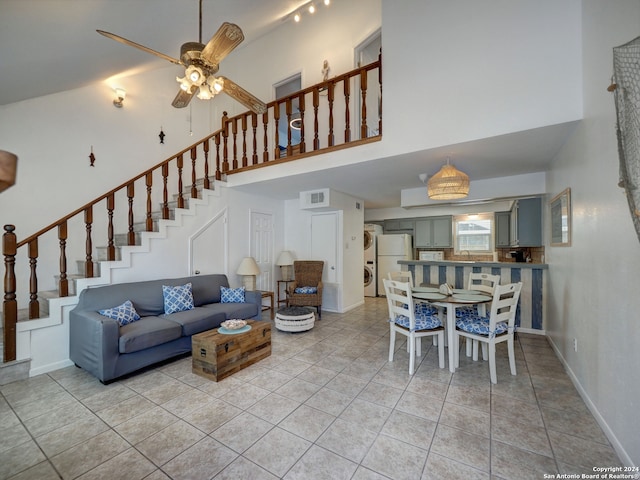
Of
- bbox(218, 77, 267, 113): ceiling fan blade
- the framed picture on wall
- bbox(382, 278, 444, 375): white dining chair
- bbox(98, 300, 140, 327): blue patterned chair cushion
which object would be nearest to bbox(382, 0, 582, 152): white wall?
the framed picture on wall

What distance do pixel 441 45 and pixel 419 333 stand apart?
3.07 m

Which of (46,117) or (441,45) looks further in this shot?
(46,117)

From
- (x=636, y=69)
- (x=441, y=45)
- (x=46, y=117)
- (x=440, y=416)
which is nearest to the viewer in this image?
(x=636, y=69)

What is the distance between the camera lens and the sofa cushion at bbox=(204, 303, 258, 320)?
Answer: 381cm

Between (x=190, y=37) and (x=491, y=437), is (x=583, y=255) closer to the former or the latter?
(x=491, y=437)

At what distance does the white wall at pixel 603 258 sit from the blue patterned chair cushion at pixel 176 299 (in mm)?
4137

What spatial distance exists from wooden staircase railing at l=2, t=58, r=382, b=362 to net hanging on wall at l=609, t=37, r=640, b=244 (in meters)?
2.19

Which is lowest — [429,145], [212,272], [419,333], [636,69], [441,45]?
[419,333]

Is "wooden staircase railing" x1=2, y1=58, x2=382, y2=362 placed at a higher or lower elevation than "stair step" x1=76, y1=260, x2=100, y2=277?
higher

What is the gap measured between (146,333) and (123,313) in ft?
1.52

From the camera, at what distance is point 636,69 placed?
4.28ft

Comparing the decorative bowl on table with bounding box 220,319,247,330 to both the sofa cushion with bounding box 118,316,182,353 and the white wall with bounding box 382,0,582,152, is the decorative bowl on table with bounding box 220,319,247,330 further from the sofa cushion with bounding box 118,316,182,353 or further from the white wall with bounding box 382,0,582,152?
the white wall with bounding box 382,0,582,152

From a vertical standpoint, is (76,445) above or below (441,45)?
below

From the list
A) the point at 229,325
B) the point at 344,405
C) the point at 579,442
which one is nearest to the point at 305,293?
the point at 229,325
